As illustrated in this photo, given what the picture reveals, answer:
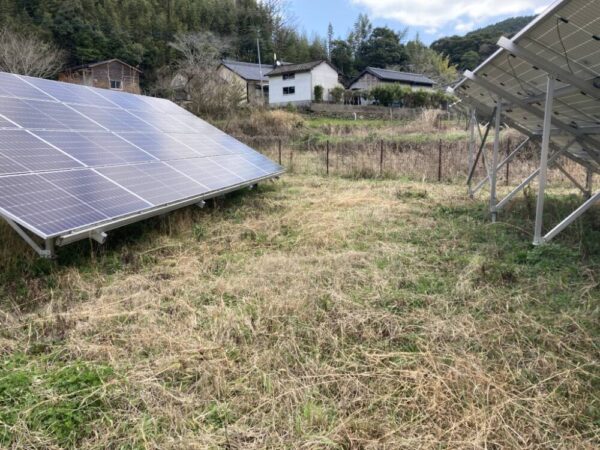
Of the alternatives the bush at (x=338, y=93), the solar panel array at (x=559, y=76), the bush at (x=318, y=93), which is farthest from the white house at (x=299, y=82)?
the solar panel array at (x=559, y=76)

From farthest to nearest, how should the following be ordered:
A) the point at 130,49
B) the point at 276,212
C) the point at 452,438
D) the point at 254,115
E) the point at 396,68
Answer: the point at 396,68 < the point at 130,49 < the point at 254,115 < the point at 276,212 < the point at 452,438

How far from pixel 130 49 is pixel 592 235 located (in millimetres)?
38458

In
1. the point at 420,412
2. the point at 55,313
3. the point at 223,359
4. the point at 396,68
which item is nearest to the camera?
the point at 420,412

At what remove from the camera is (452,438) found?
198cm

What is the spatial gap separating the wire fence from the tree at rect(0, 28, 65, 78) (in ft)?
56.4

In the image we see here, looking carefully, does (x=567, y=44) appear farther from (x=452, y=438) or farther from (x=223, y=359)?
(x=223, y=359)

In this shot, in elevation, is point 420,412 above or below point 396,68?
below

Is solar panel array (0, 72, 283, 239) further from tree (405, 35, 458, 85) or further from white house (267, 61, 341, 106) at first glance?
tree (405, 35, 458, 85)

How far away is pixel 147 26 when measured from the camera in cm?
3872

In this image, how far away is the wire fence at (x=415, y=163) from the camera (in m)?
10.3

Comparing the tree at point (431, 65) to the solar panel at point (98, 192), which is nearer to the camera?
the solar panel at point (98, 192)

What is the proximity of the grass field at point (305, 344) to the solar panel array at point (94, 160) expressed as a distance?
61 centimetres

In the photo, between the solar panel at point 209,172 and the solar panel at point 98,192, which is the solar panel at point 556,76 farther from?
the solar panel at point 98,192

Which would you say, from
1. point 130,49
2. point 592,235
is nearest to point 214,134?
point 592,235
